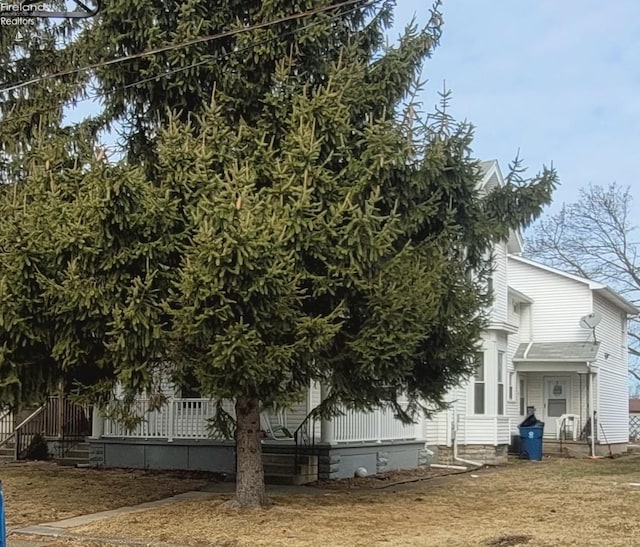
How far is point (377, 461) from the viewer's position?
59.2 ft

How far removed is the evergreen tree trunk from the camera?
11.8 metres

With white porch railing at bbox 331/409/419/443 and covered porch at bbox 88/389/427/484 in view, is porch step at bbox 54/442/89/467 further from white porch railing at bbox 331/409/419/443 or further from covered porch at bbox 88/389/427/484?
white porch railing at bbox 331/409/419/443

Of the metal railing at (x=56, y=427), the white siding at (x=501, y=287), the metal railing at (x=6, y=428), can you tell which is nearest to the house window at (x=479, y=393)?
the white siding at (x=501, y=287)

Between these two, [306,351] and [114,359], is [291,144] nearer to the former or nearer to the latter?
[306,351]

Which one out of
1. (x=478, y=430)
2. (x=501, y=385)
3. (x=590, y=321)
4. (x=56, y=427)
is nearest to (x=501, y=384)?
(x=501, y=385)

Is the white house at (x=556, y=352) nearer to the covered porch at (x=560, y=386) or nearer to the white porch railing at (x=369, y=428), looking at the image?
the covered porch at (x=560, y=386)

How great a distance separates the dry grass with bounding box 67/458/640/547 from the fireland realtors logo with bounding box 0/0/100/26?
6.79m

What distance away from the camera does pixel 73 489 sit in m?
14.4

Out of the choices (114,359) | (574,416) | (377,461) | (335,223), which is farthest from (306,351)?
(574,416)

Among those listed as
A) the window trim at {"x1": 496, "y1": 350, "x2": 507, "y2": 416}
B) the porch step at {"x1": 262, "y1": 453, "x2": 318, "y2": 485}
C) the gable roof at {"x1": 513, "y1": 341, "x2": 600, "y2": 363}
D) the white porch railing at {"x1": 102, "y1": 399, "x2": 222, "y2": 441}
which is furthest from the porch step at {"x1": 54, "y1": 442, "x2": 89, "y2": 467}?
the gable roof at {"x1": 513, "y1": 341, "x2": 600, "y2": 363}

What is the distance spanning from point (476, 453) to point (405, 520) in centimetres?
1155

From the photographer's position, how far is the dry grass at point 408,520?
9.91 metres

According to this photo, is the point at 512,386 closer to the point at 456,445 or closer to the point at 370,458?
the point at 456,445

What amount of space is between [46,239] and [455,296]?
18.2 feet
